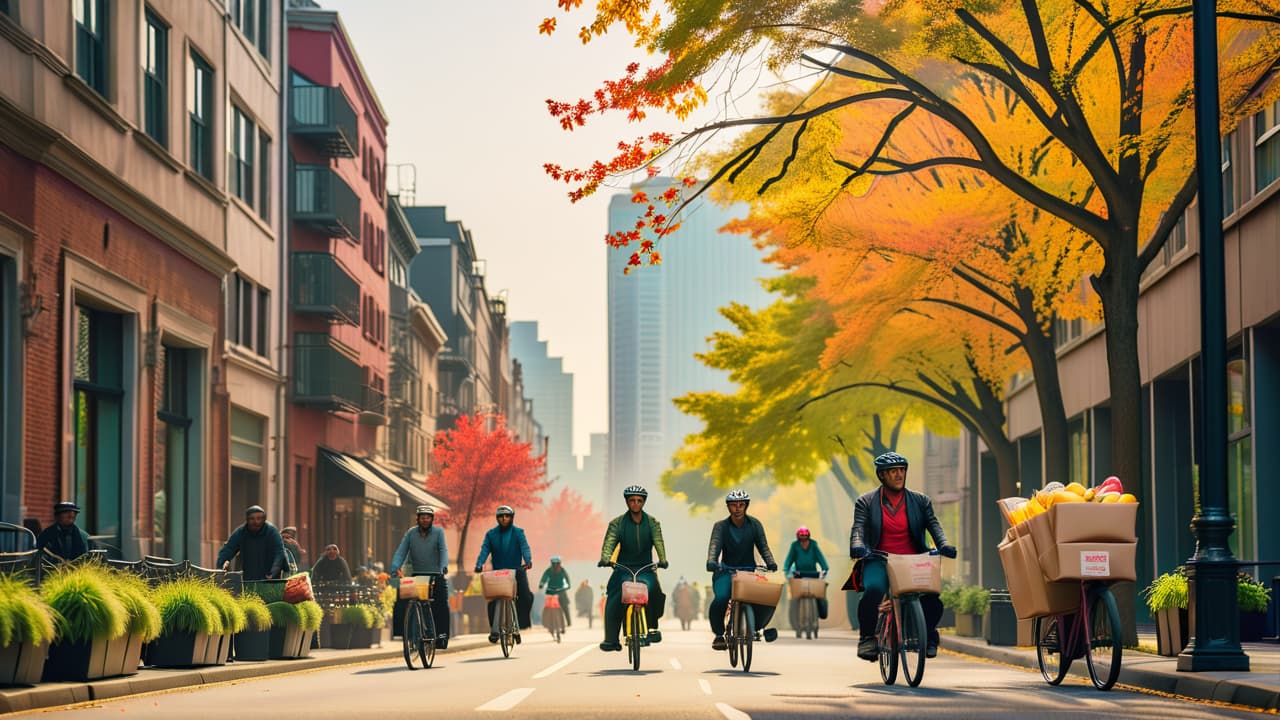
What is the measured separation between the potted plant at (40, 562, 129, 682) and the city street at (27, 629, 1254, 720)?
62 centimetres

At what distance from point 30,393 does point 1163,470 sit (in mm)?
19317

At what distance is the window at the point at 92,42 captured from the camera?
23641mm

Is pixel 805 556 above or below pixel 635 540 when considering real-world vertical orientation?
below

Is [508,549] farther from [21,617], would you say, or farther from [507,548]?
[21,617]

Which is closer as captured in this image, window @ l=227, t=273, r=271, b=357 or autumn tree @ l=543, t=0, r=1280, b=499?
autumn tree @ l=543, t=0, r=1280, b=499

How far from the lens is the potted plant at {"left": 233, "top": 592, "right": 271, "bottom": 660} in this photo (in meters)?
20.9

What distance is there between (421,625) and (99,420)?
7.49 metres

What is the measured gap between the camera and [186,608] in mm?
18016

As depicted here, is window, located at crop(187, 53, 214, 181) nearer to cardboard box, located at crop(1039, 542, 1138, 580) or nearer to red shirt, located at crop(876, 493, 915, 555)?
red shirt, located at crop(876, 493, 915, 555)

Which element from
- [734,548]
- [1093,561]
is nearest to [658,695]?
[1093,561]

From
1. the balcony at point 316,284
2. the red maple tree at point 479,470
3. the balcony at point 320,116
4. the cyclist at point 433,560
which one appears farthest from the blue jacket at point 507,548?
the red maple tree at point 479,470

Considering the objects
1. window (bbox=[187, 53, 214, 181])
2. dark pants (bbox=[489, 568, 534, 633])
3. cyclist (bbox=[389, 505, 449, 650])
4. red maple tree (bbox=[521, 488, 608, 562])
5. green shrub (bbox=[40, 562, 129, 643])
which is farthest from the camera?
red maple tree (bbox=[521, 488, 608, 562])

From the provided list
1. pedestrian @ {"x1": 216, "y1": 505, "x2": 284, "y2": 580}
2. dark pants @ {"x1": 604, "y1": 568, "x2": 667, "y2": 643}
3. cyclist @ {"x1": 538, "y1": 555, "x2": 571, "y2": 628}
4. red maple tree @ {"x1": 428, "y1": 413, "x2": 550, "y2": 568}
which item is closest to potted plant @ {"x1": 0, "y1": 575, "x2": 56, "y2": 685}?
dark pants @ {"x1": 604, "y1": 568, "x2": 667, "y2": 643}

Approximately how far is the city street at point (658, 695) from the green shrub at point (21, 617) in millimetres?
705
